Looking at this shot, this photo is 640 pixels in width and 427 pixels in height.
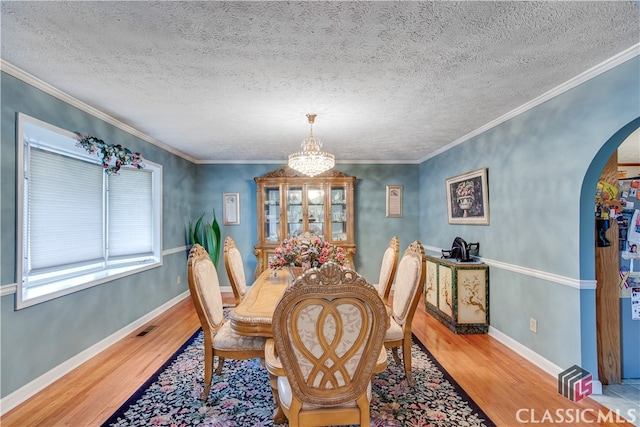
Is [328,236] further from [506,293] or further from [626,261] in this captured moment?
[626,261]

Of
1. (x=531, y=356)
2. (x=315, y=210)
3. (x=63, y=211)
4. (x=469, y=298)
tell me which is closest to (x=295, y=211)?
(x=315, y=210)

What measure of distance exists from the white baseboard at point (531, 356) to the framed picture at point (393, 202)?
243cm

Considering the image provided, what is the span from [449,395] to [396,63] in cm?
232

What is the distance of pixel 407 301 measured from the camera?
2.21 metres

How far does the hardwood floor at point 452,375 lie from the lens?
193 centimetres

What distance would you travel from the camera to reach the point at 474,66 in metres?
2.00

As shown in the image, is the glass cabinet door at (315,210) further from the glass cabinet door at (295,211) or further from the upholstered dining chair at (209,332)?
the upholstered dining chair at (209,332)

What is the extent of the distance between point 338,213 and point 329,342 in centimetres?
374

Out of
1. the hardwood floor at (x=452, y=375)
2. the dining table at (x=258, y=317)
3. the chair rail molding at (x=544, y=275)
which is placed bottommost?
the hardwood floor at (x=452, y=375)

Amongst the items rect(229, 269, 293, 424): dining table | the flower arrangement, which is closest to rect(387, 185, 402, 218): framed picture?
the flower arrangement

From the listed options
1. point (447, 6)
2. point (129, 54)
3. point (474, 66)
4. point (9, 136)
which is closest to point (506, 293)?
point (474, 66)

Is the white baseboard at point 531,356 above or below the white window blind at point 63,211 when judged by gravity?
below

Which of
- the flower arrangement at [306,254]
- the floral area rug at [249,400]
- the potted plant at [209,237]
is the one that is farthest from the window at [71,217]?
the flower arrangement at [306,254]

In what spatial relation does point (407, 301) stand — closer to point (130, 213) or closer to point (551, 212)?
point (551, 212)
